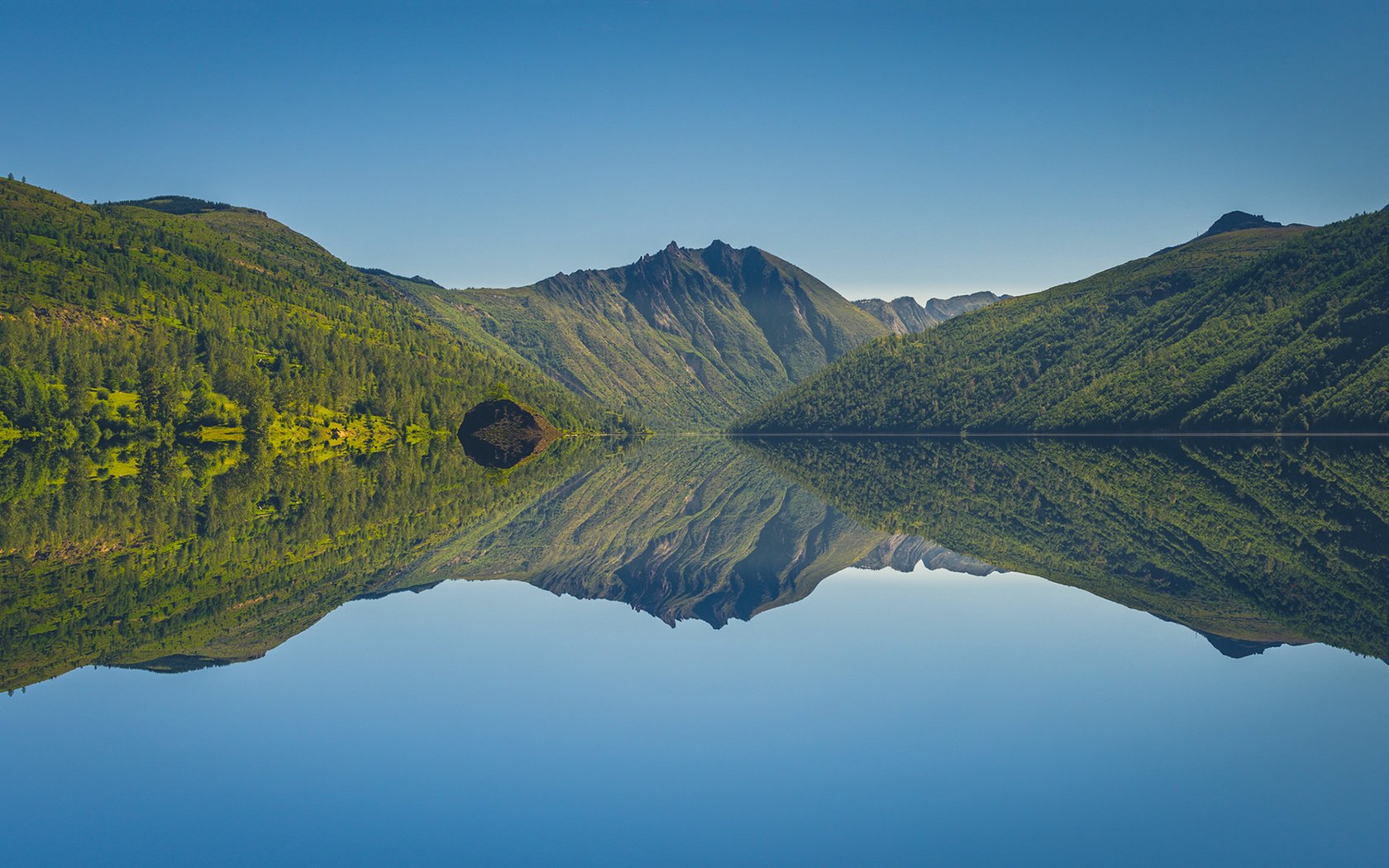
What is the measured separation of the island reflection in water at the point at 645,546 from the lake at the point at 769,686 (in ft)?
0.71

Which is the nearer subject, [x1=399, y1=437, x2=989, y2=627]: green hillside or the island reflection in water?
the island reflection in water

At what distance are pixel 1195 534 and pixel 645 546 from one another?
20440 millimetres

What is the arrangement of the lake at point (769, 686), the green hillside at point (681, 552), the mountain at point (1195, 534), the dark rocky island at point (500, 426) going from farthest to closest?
the dark rocky island at point (500, 426) < the green hillside at point (681, 552) < the mountain at point (1195, 534) < the lake at point (769, 686)

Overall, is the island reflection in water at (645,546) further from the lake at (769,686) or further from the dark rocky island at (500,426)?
the dark rocky island at (500,426)

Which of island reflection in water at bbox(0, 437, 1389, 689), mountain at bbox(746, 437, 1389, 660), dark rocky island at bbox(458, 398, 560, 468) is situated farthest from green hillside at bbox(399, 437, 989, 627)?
dark rocky island at bbox(458, 398, 560, 468)

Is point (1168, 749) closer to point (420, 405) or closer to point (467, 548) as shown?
point (467, 548)

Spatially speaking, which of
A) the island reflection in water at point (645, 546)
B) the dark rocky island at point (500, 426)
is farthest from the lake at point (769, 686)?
the dark rocky island at point (500, 426)

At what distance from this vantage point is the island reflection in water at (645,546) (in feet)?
66.3

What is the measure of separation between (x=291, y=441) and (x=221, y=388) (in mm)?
16768

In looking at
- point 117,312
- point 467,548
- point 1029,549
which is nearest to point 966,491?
point 1029,549

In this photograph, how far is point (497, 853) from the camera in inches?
405

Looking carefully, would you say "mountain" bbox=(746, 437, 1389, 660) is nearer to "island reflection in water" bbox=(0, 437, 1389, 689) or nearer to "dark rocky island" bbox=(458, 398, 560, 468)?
"island reflection in water" bbox=(0, 437, 1389, 689)

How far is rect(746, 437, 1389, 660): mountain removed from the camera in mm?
19344

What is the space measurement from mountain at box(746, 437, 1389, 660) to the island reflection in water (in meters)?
0.13
